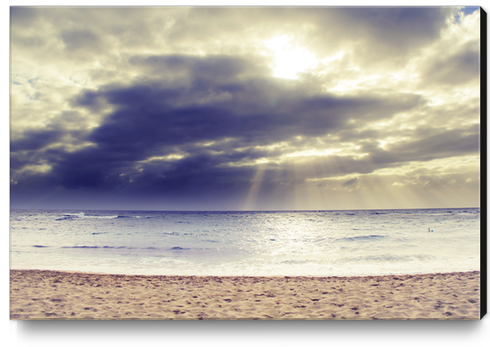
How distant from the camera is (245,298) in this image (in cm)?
344

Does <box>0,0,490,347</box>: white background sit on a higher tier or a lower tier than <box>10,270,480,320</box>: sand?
lower

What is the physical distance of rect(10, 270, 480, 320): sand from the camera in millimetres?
2969

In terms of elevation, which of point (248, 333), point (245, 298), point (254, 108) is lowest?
point (248, 333)

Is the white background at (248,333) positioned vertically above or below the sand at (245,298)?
below

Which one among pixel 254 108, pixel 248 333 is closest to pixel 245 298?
pixel 248 333

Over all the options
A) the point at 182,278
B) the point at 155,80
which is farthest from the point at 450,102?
the point at 182,278

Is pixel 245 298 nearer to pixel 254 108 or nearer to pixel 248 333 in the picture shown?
pixel 248 333

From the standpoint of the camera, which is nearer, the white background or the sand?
the white background

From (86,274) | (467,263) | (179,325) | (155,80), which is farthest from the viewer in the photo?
(467,263)

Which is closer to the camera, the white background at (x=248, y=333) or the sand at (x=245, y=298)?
the white background at (x=248, y=333)

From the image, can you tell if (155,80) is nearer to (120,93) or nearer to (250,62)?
(120,93)

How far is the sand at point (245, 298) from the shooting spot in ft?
9.74
